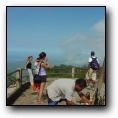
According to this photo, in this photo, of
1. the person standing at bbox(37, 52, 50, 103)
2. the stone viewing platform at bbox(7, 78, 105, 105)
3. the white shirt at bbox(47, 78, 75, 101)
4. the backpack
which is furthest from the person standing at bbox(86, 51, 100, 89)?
the person standing at bbox(37, 52, 50, 103)

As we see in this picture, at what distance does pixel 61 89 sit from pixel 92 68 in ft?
1.55

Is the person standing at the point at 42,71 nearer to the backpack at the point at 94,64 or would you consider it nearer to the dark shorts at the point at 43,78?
the dark shorts at the point at 43,78

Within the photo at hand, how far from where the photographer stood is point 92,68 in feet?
13.3

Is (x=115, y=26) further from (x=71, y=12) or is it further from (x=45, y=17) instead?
(x=45, y=17)

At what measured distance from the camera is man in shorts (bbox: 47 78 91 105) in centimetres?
384

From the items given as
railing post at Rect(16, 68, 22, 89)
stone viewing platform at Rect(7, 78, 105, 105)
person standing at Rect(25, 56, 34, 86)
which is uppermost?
person standing at Rect(25, 56, 34, 86)

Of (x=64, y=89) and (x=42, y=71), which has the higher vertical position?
(x=42, y=71)

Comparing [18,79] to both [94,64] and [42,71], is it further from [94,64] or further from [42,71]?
[94,64]

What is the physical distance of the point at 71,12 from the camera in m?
4.04

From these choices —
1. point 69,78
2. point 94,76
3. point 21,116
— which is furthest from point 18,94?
point 94,76

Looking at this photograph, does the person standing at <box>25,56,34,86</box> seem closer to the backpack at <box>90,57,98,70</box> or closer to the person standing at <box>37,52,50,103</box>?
the person standing at <box>37,52,50,103</box>

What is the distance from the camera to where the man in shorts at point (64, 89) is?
3.84m

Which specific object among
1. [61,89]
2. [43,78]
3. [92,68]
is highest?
[92,68]

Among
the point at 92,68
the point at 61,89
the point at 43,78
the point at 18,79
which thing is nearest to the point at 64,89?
the point at 61,89
